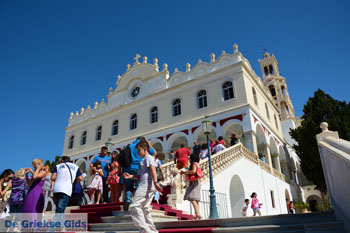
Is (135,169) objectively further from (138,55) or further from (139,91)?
(138,55)

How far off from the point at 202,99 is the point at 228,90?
7.20 feet

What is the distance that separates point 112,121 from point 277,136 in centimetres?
1607

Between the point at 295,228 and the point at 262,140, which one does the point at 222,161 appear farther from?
the point at 262,140

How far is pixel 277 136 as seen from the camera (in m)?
23.5

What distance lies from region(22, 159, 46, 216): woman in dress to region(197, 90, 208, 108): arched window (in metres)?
15.9

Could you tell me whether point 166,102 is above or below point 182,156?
above

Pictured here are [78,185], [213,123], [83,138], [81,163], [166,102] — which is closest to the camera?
[78,185]

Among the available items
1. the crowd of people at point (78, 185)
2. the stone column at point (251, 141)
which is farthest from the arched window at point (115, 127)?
the crowd of people at point (78, 185)

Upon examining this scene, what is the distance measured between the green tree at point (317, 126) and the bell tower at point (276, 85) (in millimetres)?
19800

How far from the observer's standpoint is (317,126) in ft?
66.3

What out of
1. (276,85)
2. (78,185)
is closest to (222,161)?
(78,185)

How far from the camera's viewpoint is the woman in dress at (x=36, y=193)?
430cm

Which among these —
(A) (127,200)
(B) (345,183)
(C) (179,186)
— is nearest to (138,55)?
(C) (179,186)

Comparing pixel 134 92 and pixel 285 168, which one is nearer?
pixel 285 168
